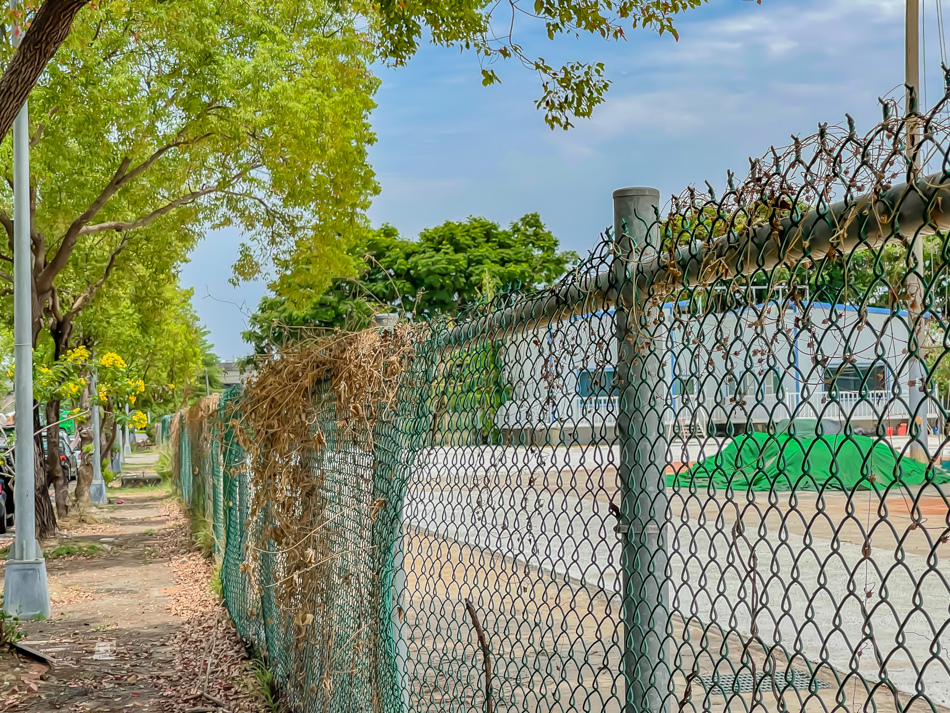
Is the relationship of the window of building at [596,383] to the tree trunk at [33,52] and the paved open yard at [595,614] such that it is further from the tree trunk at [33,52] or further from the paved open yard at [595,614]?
the tree trunk at [33,52]

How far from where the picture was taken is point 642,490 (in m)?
2.08

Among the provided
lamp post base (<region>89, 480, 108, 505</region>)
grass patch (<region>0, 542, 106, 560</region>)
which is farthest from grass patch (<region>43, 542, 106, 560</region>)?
lamp post base (<region>89, 480, 108, 505</region>)

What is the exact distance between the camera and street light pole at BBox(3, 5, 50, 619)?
31.2ft

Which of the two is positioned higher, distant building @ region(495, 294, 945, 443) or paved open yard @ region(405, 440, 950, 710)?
distant building @ region(495, 294, 945, 443)

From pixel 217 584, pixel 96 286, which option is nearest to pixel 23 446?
pixel 217 584

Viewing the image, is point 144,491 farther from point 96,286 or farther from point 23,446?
point 23,446

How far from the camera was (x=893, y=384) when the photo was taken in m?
1.37

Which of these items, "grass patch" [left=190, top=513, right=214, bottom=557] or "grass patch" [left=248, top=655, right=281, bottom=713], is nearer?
"grass patch" [left=248, top=655, right=281, bottom=713]

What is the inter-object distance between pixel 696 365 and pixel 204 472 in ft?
40.9

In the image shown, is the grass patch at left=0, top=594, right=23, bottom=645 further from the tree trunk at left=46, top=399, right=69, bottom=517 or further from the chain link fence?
the tree trunk at left=46, top=399, right=69, bottom=517

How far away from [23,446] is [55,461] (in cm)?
954

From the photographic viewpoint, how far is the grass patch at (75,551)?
14.0 m

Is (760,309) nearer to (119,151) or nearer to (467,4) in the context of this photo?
(467,4)

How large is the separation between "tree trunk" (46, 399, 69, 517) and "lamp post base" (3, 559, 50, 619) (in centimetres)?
847
